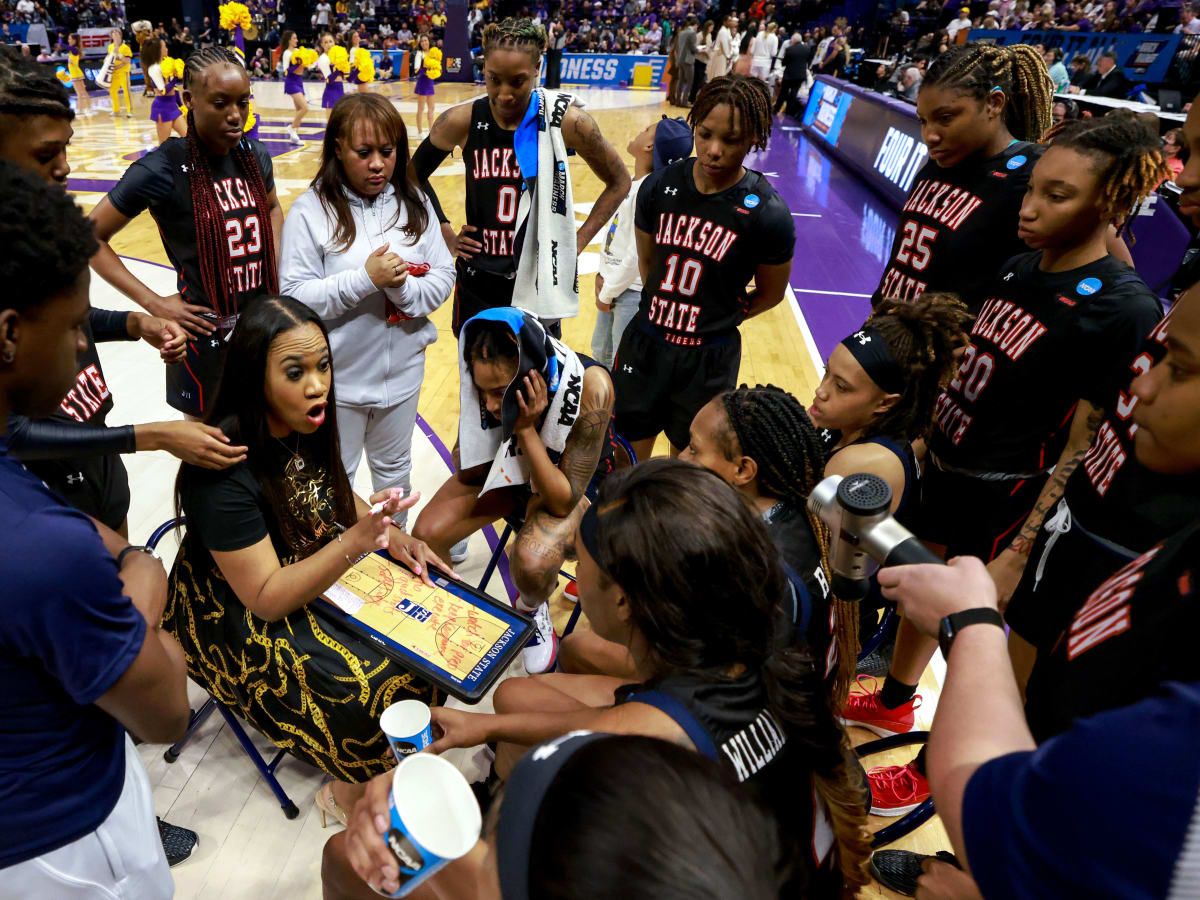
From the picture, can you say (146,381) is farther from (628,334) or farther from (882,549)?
(882,549)

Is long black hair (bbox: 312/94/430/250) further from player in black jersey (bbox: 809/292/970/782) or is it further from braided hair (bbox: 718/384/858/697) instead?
player in black jersey (bbox: 809/292/970/782)

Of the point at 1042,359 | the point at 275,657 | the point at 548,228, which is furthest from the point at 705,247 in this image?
the point at 275,657

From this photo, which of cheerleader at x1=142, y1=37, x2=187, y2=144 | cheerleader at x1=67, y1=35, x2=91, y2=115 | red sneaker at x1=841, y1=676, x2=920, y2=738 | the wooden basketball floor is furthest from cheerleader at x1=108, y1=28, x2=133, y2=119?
red sneaker at x1=841, y1=676, x2=920, y2=738

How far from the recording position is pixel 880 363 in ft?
7.27

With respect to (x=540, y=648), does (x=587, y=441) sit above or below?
above

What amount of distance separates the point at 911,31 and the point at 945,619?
74.4ft

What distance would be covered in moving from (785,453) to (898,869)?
1.33 metres

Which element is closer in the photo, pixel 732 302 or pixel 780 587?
pixel 780 587

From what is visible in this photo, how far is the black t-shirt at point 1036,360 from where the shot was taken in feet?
6.95

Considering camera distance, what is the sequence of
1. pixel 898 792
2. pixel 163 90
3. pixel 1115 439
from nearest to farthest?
1. pixel 1115 439
2. pixel 898 792
3. pixel 163 90

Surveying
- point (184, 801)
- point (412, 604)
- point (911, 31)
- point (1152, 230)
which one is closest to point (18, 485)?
point (412, 604)

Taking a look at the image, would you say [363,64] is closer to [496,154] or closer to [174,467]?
[174,467]

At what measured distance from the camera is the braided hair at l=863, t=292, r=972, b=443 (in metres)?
2.26

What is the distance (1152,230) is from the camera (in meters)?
5.86
